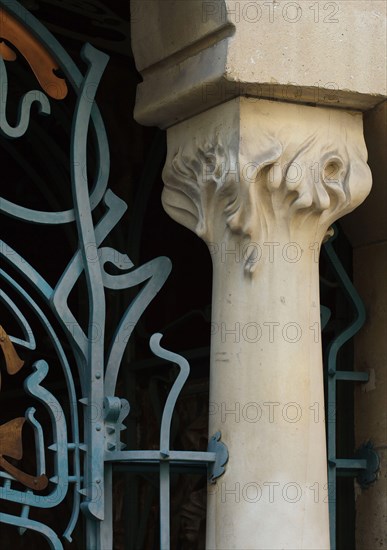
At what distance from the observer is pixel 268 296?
11.5ft

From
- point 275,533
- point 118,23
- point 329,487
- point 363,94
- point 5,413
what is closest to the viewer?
point 275,533

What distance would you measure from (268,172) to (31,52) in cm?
69

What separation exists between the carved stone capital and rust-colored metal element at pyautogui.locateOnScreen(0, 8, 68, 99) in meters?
0.37

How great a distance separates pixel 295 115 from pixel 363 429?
3.35ft

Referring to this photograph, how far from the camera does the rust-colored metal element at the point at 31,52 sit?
11.9 ft

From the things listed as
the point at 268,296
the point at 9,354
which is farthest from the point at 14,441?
the point at 268,296

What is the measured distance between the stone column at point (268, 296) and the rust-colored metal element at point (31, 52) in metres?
0.39

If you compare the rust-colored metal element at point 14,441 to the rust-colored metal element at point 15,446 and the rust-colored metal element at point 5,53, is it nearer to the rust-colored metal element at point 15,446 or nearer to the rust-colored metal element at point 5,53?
the rust-colored metal element at point 15,446

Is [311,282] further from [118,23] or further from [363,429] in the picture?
[118,23]

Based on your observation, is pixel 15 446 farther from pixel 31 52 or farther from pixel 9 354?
pixel 31 52

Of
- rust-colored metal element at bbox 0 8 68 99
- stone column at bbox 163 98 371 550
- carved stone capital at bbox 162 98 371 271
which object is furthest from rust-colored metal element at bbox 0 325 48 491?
rust-colored metal element at bbox 0 8 68 99

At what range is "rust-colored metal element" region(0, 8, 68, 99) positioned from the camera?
3617 mm

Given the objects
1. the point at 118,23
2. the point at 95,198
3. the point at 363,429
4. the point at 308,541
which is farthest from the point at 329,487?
the point at 118,23

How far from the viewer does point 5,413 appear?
5270 millimetres
